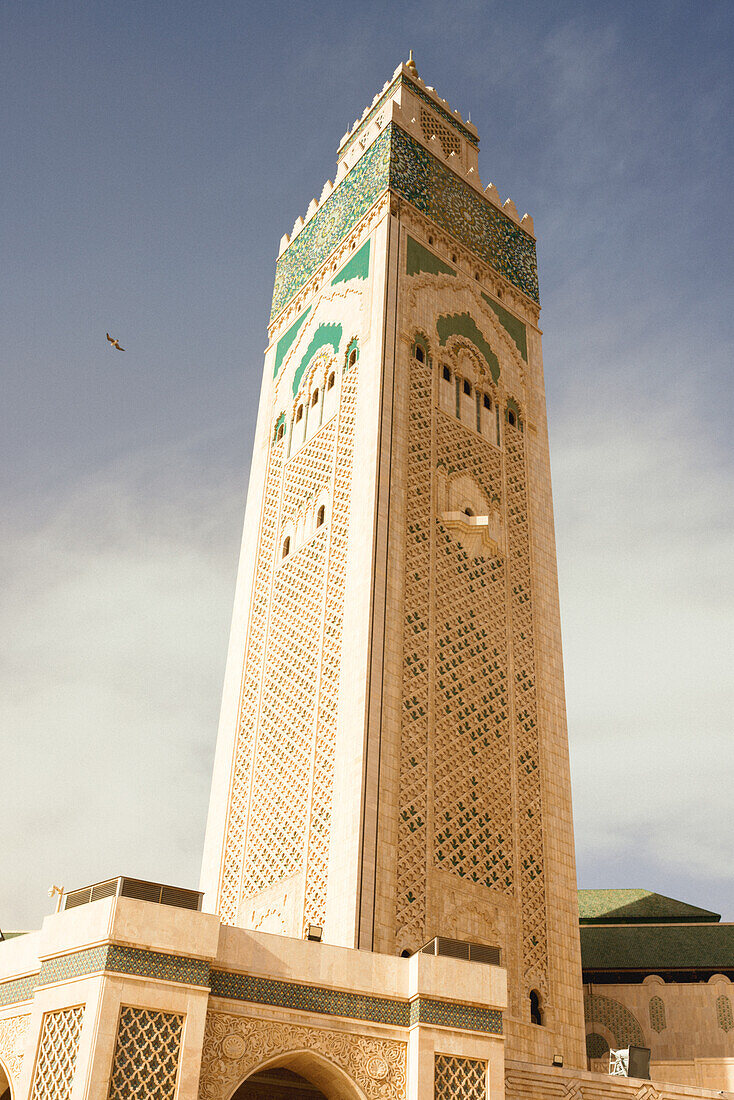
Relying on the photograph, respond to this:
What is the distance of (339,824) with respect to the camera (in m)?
9.09

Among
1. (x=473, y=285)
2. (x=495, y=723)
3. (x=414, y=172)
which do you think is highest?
(x=414, y=172)

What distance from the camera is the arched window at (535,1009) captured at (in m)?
9.27

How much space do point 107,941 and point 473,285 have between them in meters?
9.24

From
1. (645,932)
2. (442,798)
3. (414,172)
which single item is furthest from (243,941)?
(414,172)

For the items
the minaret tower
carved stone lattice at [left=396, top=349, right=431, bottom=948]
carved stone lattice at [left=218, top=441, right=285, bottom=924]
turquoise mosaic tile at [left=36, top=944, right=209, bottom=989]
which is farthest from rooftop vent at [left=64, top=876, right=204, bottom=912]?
carved stone lattice at [left=218, top=441, right=285, bottom=924]

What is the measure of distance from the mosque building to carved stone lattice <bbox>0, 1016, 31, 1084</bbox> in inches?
1.2

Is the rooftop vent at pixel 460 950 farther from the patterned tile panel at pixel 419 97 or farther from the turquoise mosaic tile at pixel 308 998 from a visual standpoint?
the patterned tile panel at pixel 419 97

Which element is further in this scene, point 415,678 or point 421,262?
point 421,262

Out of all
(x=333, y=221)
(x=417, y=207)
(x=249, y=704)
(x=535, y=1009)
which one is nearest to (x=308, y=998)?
(x=535, y=1009)

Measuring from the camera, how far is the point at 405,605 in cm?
1024

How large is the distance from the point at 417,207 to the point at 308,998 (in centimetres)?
926

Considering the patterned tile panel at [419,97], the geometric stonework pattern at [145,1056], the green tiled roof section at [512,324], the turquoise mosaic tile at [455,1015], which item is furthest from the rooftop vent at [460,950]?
the patterned tile panel at [419,97]

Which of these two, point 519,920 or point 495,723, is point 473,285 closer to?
point 495,723

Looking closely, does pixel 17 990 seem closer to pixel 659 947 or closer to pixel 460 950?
pixel 460 950
